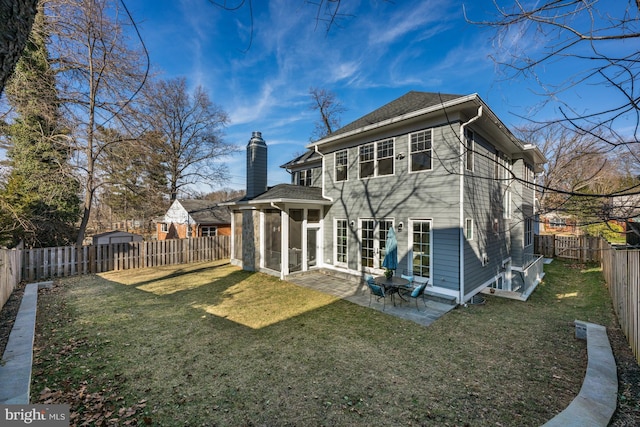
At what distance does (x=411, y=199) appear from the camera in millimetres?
8164

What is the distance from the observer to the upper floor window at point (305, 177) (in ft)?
42.0

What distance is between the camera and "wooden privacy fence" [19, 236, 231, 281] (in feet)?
31.4

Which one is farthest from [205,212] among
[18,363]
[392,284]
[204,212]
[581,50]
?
[581,50]

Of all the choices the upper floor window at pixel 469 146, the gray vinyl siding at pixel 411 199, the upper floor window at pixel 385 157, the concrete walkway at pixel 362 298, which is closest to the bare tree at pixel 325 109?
the gray vinyl siding at pixel 411 199

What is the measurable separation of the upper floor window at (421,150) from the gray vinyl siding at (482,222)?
1.22m

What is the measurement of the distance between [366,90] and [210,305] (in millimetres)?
11419

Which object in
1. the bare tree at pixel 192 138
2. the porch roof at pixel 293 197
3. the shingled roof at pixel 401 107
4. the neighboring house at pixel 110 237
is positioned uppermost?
the bare tree at pixel 192 138

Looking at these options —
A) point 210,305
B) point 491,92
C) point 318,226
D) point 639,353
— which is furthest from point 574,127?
point 318,226

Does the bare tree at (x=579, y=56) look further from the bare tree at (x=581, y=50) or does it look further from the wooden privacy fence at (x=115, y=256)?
the wooden privacy fence at (x=115, y=256)

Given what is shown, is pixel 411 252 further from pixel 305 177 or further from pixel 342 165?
pixel 305 177

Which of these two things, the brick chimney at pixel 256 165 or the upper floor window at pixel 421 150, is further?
the brick chimney at pixel 256 165

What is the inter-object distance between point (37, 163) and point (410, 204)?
15.5 metres

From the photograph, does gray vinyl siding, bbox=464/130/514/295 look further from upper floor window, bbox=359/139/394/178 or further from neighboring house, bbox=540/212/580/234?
upper floor window, bbox=359/139/394/178

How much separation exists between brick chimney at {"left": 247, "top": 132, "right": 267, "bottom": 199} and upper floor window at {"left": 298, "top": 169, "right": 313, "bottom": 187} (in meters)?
2.20
